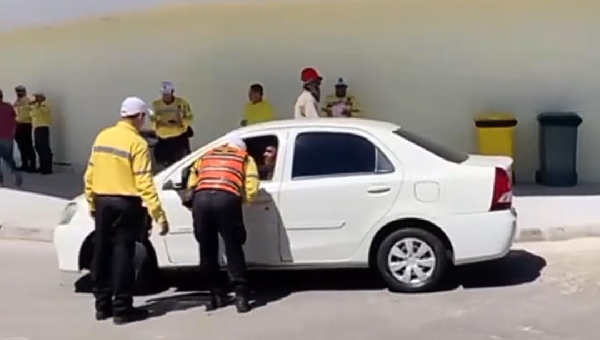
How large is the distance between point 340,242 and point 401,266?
0.56m

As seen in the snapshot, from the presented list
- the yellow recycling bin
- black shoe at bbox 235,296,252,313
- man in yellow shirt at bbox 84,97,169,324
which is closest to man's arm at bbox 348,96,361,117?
the yellow recycling bin

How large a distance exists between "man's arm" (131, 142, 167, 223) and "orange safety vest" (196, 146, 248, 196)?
0.52 meters

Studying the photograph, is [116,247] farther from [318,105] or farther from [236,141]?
[318,105]

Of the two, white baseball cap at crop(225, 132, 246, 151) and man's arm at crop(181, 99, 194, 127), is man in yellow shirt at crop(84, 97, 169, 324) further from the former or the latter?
man's arm at crop(181, 99, 194, 127)

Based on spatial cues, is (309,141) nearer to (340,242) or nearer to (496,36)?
(340,242)

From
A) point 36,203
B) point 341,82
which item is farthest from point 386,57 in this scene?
point 36,203

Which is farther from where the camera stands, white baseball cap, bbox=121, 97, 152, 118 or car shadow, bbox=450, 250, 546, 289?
car shadow, bbox=450, 250, 546, 289

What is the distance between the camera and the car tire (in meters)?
9.18

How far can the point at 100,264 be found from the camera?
8.77 meters

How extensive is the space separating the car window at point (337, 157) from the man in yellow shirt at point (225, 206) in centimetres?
55

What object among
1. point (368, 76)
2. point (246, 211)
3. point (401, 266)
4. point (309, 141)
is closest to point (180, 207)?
point (246, 211)

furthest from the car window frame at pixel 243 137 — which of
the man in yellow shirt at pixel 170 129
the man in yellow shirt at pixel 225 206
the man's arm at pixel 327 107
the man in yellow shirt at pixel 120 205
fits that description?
the man's arm at pixel 327 107

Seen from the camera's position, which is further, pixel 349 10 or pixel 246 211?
pixel 349 10

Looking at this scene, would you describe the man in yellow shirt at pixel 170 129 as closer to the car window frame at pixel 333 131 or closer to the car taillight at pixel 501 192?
the car window frame at pixel 333 131
